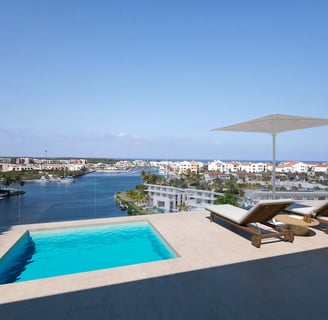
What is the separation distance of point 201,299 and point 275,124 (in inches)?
193

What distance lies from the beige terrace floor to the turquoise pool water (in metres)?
0.62

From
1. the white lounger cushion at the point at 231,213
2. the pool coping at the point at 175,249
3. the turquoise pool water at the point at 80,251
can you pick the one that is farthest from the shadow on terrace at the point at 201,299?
the white lounger cushion at the point at 231,213

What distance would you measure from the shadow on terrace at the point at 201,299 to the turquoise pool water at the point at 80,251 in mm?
1065

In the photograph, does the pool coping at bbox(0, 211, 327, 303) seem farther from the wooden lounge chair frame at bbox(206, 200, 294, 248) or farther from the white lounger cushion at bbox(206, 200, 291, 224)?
the white lounger cushion at bbox(206, 200, 291, 224)

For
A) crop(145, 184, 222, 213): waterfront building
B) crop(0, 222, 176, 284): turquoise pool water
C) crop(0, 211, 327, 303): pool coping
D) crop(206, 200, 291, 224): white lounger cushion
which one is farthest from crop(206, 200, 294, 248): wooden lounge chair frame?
crop(145, 184, 222, 213): waterfront building

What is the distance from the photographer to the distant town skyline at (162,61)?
7363mm

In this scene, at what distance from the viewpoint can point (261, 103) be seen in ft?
41.3

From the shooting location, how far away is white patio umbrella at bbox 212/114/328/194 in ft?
16.8

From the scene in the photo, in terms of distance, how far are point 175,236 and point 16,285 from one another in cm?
269

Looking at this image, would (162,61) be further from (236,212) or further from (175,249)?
(175,249)

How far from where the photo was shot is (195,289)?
245cm

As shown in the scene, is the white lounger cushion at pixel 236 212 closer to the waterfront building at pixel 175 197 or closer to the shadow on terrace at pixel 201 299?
the shadow on terrace at pixel 201 299

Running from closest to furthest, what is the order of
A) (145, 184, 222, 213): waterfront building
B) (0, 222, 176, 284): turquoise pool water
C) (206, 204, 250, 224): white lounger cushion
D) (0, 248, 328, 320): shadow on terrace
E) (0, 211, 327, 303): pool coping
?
(0, 248, 328, 320): shadow on terrace
(0, 211, 327, 303): pool coping
(0, 222, 176, 284): turquoise pool water
(206, 204, 250, 224): white lounger cushion
(145, 184, 222, 213): waterfront building

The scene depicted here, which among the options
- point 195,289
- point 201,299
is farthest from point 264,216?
point 201,299
